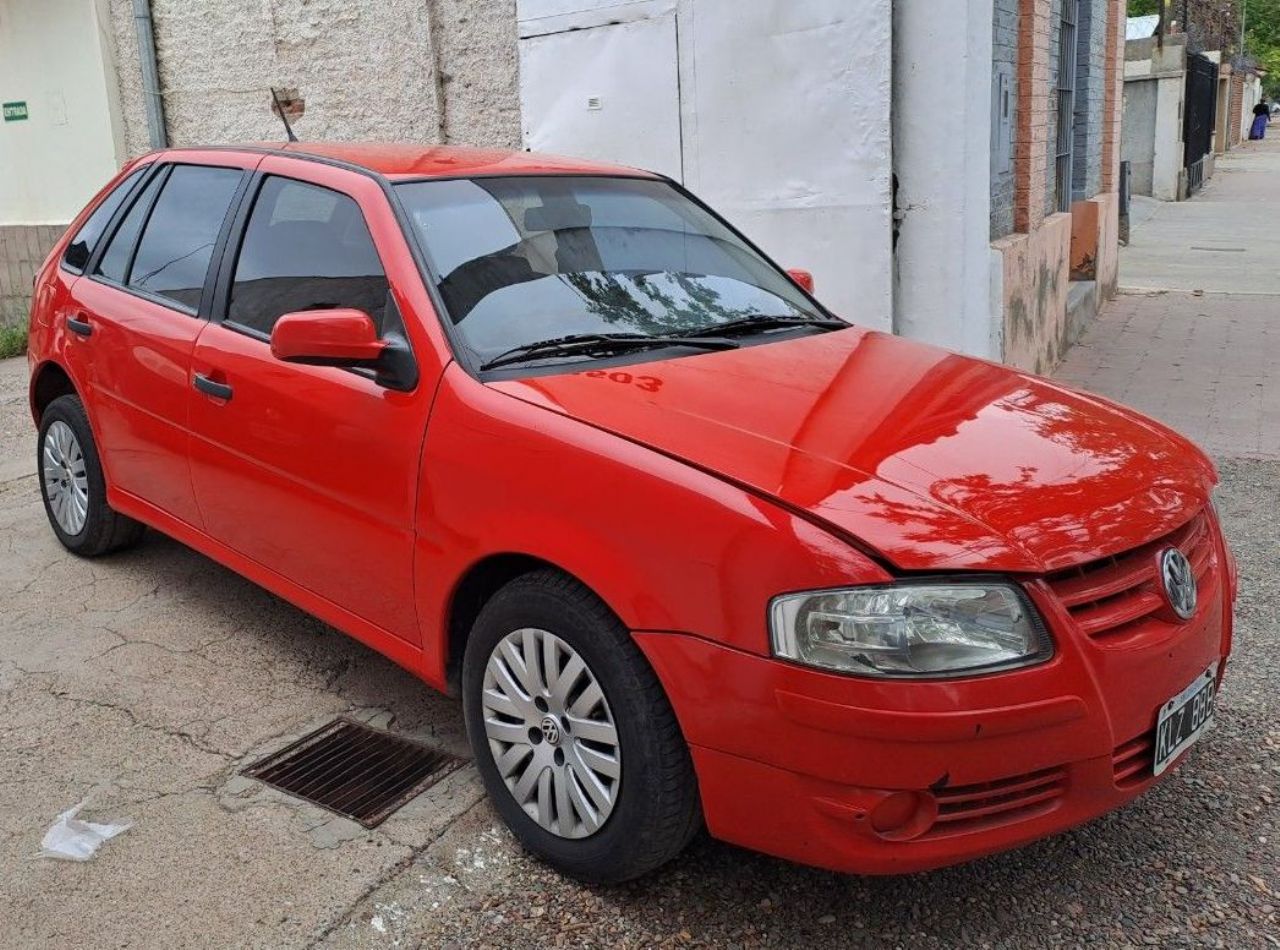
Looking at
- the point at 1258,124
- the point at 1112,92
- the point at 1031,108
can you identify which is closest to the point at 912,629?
the point at 1031,108

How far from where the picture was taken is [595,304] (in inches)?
137

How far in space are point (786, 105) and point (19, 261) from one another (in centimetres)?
860

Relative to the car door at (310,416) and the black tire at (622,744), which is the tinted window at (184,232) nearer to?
the car door at (310,416)

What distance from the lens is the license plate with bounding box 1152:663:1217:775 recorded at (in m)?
2.63

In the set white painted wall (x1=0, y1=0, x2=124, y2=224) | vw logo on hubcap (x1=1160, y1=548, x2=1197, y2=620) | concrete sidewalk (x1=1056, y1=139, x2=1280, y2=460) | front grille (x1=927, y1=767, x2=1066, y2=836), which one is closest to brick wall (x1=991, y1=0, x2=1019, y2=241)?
concrete sidewalk (x1=1056, y1=139, x2=1280, y2=460)

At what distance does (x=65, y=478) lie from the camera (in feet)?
16.7

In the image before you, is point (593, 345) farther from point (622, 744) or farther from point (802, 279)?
point (802, 279)

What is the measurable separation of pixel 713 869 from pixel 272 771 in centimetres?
134

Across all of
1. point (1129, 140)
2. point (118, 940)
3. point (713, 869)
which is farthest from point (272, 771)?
point (1129, 140)

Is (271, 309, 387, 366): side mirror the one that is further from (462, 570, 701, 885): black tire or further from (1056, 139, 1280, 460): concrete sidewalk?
(1056, 139, 1280, 460): concrete sidewalk

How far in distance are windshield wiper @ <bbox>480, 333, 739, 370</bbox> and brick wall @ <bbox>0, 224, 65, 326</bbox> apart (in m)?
10.2

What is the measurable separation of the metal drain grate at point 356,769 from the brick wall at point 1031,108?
19.3ft

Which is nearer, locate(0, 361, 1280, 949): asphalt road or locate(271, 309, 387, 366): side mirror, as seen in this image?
locate(0, 361, 1280, 949): asphalt road

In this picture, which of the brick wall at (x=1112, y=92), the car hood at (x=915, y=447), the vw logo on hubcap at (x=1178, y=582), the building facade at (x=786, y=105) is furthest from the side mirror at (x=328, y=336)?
the brick wall at (x=1112, y=92)
